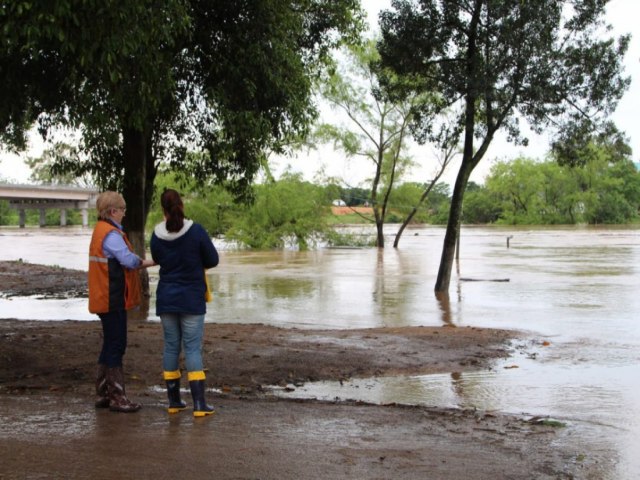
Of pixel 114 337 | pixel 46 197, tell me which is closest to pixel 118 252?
pixel 114 337

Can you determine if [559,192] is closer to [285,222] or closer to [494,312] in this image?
[285,222]

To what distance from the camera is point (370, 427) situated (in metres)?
5.63

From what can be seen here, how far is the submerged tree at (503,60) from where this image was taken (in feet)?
53.5

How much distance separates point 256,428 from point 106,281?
1.55 meters

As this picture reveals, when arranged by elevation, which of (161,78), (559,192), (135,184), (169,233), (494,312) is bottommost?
(494,312)

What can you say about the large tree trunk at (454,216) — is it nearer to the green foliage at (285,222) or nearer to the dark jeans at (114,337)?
the dark jeans at (114,337)

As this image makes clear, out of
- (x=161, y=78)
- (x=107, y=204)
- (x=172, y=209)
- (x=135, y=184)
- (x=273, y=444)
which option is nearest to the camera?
(x=273, y=444)

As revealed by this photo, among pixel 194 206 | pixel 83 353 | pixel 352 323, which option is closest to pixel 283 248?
pixel 194 206

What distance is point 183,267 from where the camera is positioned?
5.62m

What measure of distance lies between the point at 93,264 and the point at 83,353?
2598 millimetres

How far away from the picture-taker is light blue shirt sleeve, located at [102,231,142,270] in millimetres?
5699

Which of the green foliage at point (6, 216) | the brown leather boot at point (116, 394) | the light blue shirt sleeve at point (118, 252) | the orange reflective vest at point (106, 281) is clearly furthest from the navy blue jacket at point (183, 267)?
the green foliage at point (6, 216)

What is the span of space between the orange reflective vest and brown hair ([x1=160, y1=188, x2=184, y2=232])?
50 centimetres

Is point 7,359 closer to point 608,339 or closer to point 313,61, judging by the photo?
point 608,339
